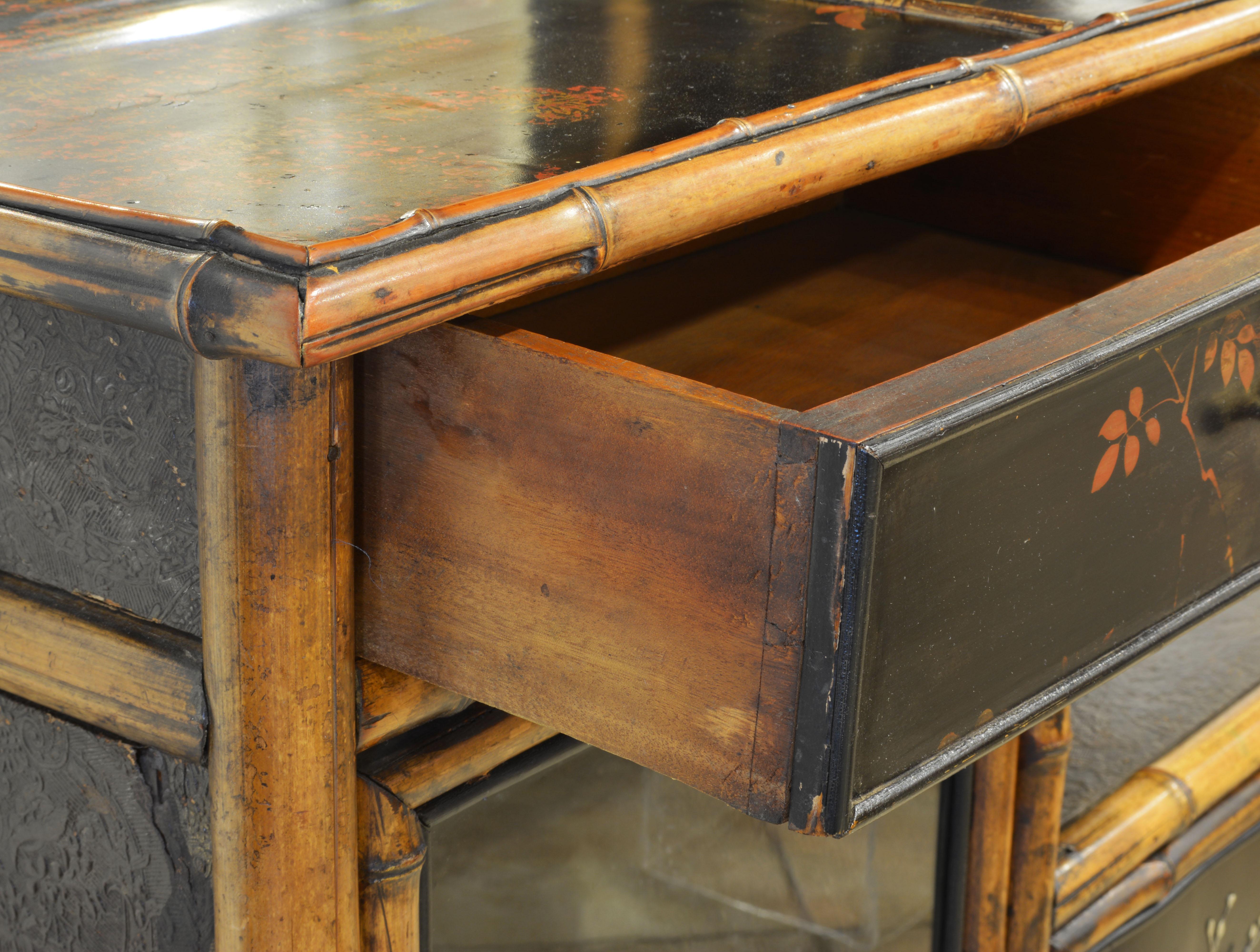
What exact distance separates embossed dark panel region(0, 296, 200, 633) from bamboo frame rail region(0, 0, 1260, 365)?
0.08 meters

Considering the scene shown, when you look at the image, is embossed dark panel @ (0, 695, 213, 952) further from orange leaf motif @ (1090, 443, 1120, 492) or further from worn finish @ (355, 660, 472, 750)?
orange leaf motif @ (1090, 443, 1120, 492)

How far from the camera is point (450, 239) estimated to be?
51cm

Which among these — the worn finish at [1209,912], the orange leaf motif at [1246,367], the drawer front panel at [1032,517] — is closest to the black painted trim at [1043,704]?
the drawer front panel at [1032,517]

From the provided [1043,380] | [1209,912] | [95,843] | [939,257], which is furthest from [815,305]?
[1209,912]

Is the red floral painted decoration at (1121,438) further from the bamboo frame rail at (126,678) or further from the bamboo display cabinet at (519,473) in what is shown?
the bamboo frame rail at (126,678)

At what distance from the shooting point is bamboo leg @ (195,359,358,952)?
1.93 feet

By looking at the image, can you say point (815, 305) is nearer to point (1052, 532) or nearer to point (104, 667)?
point (1052, 532)

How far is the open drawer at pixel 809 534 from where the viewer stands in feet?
1.74

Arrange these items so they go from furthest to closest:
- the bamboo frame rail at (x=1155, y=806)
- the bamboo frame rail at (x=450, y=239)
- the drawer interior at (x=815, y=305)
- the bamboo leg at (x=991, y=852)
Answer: the bamboo frame rail at (x=1155, y=806), the bamboo leg at (x=991, y=852), the drawer interior at (x=815, y=305), the bamboo frame rail at (x=450, y=239)

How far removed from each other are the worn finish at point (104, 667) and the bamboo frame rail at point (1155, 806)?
0.74m

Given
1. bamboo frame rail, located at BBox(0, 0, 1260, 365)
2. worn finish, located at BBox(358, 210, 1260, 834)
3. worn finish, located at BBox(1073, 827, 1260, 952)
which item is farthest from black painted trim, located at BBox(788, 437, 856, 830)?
A: worn finish, located at BBox(1073, 827, 1260, 952)

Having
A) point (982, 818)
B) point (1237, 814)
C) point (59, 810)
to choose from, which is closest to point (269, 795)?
point (59, 810)

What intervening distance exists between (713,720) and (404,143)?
28cm

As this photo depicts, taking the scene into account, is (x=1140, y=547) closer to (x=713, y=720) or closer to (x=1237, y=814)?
(x=713, y=720)
